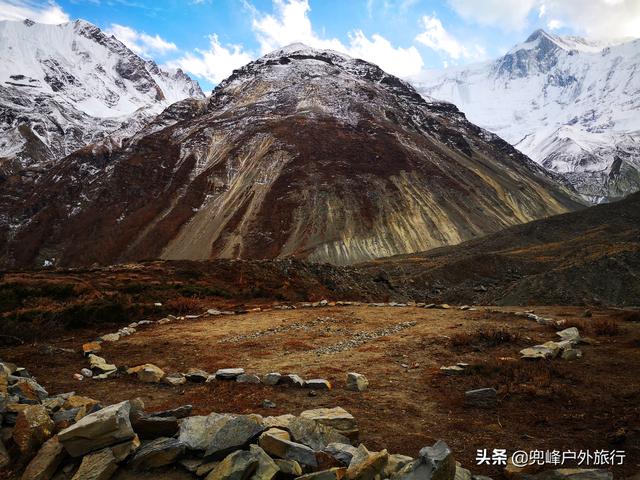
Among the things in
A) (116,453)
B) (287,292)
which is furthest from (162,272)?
(116,453)

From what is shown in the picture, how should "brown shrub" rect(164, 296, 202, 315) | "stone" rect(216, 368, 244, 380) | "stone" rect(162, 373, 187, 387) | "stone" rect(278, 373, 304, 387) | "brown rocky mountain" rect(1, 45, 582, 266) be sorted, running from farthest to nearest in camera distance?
"brown rocky mountain" rect(1, 45, 582, 266)
"brown shrub" rect(164, 296, 202, 315)
"stone" rect(216, 368, 244, 380)
"stone" rect(162, 373, 187, 387)
"stone" rect(278, 373, 304, 387)

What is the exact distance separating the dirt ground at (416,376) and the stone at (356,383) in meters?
0.21

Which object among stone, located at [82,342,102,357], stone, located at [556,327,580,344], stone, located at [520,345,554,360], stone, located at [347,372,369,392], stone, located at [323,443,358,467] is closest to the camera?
stone, located at [323,443,358,467]

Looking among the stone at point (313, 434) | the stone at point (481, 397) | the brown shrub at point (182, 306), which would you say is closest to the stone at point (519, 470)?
the stone at point (313, 434)

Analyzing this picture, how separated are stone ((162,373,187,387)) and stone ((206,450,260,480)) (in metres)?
5.60

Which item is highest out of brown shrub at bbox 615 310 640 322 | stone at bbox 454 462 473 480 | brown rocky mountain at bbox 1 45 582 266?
brown rocky mountain at bbox 1 45 582 266

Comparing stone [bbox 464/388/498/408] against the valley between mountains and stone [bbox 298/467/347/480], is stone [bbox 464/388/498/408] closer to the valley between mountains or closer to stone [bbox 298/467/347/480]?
the valley between mountains

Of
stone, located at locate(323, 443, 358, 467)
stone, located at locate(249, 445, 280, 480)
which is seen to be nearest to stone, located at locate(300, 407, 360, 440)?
stone, located at locate(323, 443, 358, 467)

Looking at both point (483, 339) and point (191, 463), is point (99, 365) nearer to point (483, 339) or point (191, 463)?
point (191, 463)

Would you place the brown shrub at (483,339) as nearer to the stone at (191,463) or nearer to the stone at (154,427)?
the stone at (154,427)

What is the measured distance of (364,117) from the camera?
144 metres

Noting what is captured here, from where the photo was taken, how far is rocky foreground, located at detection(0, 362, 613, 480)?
5.82 m

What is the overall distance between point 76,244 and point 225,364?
110748 mm

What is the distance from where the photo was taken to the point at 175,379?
11.2 metres
